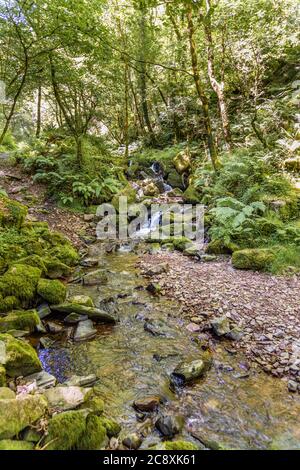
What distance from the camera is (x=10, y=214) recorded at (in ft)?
21.3

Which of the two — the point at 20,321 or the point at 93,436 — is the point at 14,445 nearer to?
the point at 93,436

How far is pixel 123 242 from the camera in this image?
9102 mm

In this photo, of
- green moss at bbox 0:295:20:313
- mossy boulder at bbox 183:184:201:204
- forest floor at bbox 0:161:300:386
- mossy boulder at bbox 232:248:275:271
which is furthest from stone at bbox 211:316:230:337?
mossy boulder at bbox 183:184:201:204

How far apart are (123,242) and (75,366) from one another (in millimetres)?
5602

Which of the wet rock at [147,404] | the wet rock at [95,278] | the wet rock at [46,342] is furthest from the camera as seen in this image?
the wet rock at [95,278]

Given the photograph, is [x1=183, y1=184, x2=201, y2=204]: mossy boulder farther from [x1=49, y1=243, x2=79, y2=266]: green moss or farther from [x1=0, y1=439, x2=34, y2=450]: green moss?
[x1=0, y1=439, x2=34, y2=450]: green moss

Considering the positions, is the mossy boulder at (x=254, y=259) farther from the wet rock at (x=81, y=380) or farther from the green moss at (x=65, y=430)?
the green moss at (x=65, y=430)

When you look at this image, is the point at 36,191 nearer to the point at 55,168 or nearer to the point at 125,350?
the point at 55,168

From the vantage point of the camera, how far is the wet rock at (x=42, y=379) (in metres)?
3.14

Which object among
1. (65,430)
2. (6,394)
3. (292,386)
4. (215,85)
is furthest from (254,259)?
(215,85)

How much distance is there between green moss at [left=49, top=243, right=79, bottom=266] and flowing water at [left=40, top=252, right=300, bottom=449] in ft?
8.21

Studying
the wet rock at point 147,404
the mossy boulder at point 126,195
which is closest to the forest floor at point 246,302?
the wet rock at point 147,404

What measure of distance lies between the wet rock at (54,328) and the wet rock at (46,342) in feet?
0.59
